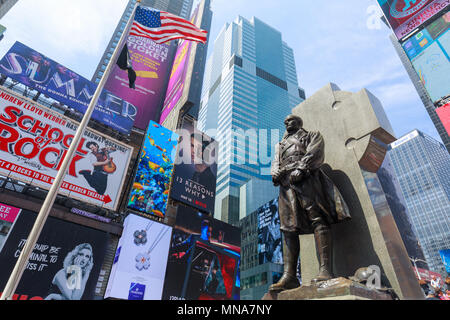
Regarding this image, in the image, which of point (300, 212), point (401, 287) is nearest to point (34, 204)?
point (300, 212)

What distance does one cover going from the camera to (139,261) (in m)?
19.9

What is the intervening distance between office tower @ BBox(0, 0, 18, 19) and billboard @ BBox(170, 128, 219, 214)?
16.7 metres

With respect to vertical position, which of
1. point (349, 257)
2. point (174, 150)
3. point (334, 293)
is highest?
point (174, 150)

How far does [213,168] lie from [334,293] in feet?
91.1

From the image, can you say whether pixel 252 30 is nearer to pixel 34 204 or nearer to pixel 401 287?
pixel 34 204

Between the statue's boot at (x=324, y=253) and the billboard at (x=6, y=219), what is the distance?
1803 cm

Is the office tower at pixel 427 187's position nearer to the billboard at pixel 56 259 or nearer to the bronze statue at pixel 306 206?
the billboard at pixel 56 259

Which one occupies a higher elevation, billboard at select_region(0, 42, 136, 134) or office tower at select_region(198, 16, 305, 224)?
office tower at select_region(198, 16, 305, 224)

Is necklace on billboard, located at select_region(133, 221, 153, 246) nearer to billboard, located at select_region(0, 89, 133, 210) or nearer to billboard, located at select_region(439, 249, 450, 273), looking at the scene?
billboard, located at select_region(0, 89, 133, 210)

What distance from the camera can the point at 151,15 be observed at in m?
9.73

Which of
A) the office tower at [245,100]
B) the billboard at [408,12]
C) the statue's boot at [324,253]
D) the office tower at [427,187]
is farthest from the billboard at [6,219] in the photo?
the office tower at [427,187]

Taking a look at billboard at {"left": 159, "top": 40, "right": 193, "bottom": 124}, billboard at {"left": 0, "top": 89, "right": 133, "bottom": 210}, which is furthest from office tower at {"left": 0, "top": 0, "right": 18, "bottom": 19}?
billboard at {"left": 159, "top": 40, "right": 193, "bottom": 124}

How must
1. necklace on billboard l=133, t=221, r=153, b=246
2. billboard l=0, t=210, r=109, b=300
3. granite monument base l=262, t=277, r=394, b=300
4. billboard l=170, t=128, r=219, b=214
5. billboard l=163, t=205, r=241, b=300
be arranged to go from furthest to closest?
billboard l=170, t=128, r=219, b=214, billboard l=163, t=205, r=241, b=300, necklace on billboard l=133, t=221, r=153, b=246, billboard l=0, t=210, r=109, b=300, granite monument base l=262, t=277, r=394, b=300

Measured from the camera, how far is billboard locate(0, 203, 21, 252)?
15.1 meters
